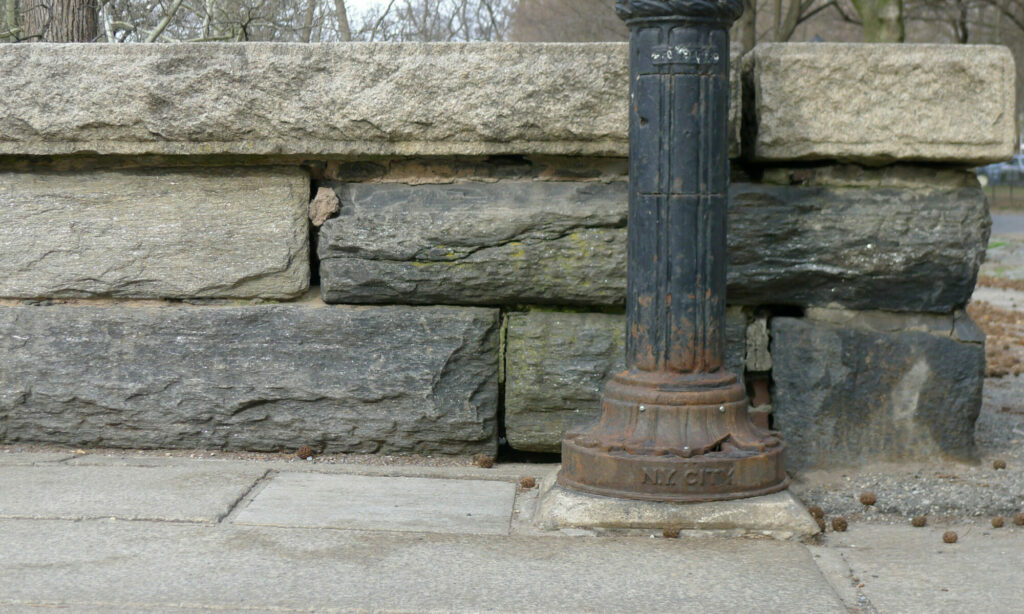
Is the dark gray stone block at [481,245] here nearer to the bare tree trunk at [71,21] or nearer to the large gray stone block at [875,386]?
the large gray stone block at [875,386]

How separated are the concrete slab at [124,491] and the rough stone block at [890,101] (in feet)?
6.41

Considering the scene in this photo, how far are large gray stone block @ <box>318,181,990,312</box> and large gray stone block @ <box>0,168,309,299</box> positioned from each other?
18 cm

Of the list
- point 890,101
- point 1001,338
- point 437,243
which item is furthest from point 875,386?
point 1001,338

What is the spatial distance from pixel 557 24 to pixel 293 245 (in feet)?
58.9

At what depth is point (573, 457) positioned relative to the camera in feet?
9.96

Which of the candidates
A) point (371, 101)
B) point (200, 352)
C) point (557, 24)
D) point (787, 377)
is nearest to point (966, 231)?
point (787, 377)

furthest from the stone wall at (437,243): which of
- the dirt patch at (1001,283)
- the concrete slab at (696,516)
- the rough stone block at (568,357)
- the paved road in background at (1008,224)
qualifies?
the paved road in background at (1008,224)

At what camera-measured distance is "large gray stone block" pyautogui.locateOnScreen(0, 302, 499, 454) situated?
11.6 feet

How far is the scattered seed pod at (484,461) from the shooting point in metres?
3.59

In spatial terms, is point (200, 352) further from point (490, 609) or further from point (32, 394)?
point (490, 609)

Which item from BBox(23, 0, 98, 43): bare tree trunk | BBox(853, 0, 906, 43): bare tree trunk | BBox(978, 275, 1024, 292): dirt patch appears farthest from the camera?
BBox(853, 0, 906, 43): bare tree trunk

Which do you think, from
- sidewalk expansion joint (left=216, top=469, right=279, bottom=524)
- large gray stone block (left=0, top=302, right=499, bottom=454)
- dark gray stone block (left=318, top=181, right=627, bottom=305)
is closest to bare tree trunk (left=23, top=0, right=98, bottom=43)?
large gray stone block (left=0, top=302, right=499, bottom=454)

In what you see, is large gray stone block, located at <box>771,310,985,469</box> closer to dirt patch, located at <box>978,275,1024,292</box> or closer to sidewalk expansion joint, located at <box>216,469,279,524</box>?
sidewalk expansion joint, located at <box>216,469,279,524</box>

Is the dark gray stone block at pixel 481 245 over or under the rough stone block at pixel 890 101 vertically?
under
